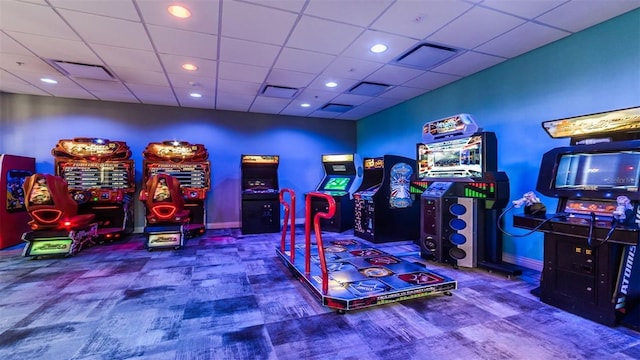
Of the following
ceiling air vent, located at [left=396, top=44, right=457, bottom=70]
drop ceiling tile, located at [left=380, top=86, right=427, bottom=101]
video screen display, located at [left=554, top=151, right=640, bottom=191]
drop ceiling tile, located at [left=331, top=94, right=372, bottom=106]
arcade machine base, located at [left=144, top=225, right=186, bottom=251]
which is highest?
drop ceiling tile, located at [left=331, top=94, right=372, bottom=106]

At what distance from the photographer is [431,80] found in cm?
473

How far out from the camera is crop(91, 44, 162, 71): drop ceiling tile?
3.56m

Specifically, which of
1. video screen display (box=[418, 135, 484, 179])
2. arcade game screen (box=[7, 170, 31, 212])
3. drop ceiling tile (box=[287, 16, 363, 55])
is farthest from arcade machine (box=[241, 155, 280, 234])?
arcade game screen (box=[7, 170, 31, 212])

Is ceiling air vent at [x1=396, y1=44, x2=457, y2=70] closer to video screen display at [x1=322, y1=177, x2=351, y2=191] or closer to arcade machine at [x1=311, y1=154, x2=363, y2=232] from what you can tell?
arcade machine at [x1=311, y1=154, x2=363, y2=232]

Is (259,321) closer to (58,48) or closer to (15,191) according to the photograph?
(58,48)

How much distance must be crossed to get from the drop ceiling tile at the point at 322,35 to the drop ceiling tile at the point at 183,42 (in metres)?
0.93

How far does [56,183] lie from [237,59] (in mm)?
3162

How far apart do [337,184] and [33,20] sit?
519 centimetres

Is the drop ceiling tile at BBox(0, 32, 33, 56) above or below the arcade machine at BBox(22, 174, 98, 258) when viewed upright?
above

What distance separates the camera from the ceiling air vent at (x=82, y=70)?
4.05 m

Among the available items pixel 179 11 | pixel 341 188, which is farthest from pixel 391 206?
pixel 179 11

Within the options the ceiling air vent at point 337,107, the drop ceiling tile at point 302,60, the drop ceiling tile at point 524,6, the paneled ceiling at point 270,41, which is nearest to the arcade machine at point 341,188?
the ceiling air vent at point 337,107

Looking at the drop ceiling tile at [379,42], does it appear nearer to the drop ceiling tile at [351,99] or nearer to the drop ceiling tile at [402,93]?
the drop ceiling tile at [402,93]

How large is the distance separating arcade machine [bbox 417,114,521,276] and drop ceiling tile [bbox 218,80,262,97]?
297cm
